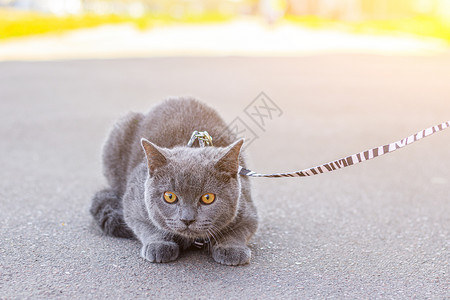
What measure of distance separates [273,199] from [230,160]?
139 cm

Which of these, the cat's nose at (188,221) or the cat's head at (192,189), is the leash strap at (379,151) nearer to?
the cat's head at (192,189)

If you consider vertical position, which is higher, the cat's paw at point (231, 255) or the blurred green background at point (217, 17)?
the cat's paw at point (231, 255)

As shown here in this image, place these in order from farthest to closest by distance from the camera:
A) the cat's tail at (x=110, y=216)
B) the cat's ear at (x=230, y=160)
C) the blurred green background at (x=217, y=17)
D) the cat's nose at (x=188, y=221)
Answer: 1. the blurred green background at (x=217, y=17)
2. the cat's tail at (x=110, y=216)
3. the cat's ear at (x=230, y=160)
4. the cat's nose at (x=188, y=221)

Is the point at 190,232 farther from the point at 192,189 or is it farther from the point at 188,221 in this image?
the point at 192,189

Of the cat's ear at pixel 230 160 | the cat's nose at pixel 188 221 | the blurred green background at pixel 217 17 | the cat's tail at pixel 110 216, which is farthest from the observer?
the blurred green background at pixel 217 17

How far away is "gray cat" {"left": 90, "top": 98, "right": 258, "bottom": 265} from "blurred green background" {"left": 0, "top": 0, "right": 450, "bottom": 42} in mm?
12814

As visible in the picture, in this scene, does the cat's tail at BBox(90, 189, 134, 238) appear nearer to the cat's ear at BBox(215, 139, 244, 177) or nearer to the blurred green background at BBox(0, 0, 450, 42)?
the cat's ear at BBox(215, 139, 244, 177)

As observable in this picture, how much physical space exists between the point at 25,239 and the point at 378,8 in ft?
109

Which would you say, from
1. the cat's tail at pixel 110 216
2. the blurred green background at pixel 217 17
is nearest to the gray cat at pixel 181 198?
the cat's tail at pixel 110 216

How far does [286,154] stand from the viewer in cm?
527

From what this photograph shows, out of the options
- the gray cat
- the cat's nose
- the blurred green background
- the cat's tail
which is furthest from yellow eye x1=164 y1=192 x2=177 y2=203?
the blurred green background

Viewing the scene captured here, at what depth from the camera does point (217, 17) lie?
34938 millimetres

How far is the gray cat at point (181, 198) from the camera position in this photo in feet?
8.55

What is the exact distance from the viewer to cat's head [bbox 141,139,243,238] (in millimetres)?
2590
